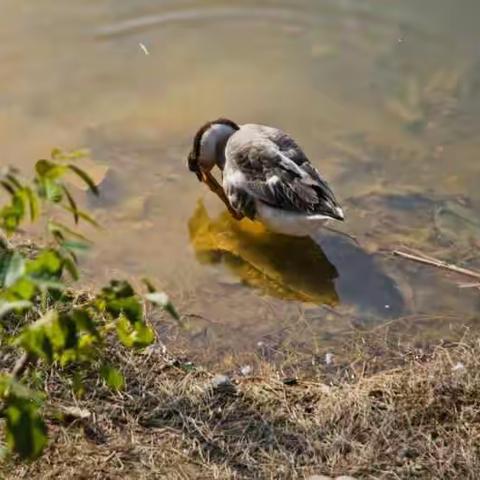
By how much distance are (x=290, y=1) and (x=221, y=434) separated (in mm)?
3960

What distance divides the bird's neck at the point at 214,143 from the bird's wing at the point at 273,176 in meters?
0.07

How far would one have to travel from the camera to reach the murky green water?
5.36 metres

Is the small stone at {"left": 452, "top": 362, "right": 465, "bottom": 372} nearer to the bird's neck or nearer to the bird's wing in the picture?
the bird's wing

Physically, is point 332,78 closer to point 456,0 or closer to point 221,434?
point 456,0

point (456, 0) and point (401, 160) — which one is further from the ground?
point (456, 0)

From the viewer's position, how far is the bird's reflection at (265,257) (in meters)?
5.45

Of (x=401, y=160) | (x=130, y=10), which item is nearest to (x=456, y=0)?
(x=401, y=160)

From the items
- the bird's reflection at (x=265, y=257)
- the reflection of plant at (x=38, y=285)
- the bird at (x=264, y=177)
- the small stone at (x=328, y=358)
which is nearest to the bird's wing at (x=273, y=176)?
the bird at (x=264, y=177)

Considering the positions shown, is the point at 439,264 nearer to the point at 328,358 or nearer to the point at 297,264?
the point at 297,264

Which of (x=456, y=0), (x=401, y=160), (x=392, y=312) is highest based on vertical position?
(x=456, y=0)

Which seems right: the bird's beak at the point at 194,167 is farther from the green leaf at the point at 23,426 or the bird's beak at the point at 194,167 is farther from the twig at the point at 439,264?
the green leaf at the point at 23,426

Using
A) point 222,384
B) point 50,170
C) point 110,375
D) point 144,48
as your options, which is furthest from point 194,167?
point 50,170

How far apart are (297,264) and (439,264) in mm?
801

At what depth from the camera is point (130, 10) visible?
704 centimetres
